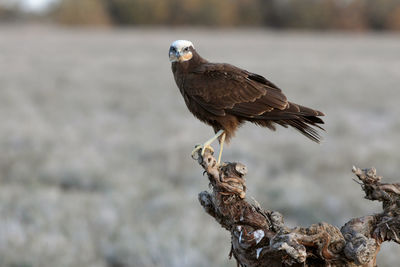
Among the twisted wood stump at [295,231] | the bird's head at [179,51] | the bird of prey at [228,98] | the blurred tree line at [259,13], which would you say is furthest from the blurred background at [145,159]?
the blurred tree line at [259,13]

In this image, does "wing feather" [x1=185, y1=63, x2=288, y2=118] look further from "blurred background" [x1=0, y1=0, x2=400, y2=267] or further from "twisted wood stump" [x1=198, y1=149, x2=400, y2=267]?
"blurred background" [x1=0, y1=0, x2=400, y2=267]

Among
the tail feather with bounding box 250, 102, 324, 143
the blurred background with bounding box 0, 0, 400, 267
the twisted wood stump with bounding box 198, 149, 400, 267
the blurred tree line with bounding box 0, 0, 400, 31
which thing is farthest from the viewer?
the blurred tree line with bounding box 0, 0, 400, 31

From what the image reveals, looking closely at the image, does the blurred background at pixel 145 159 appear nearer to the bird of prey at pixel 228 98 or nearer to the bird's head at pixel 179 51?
the bird of prey at pixel 228 98

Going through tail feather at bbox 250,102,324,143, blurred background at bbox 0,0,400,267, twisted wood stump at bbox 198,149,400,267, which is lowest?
twisted wood stump at bbox 198,149,400,267

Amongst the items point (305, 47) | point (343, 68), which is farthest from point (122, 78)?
point (305, 47)

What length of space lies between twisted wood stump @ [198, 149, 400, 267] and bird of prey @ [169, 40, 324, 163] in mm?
265

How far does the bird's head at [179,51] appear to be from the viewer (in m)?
2.36

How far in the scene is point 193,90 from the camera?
2.60 m

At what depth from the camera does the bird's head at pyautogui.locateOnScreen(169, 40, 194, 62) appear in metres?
2.36

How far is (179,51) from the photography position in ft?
7.82

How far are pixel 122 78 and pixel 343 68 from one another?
11.6 metres

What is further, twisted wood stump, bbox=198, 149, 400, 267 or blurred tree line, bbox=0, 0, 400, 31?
blurred tree line, bbox=0, 0, 400, 31

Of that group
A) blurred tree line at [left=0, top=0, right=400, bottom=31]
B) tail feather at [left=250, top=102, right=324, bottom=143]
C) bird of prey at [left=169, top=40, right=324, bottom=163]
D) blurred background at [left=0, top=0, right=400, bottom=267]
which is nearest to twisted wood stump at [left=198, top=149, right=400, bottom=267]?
bird of prey at [left=169, top=40, right=324, bottom=163]

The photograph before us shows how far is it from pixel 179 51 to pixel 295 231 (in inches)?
42.9
